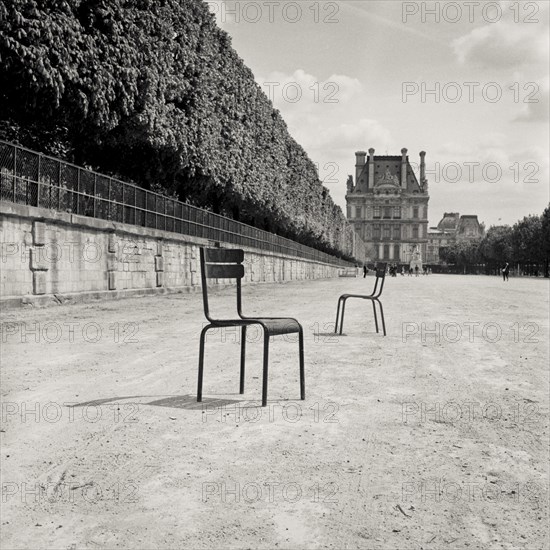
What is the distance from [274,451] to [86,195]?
12.8 m

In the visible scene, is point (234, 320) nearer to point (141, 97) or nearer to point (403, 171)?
point (141, 97)

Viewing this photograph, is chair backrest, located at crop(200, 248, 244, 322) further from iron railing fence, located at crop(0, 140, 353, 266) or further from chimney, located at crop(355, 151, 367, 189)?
chimney, located at crop(355, 151, 367, 189)

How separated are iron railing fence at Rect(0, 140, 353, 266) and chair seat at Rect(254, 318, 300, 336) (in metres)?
9.00

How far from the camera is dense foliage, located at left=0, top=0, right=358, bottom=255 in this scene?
13.0 meters

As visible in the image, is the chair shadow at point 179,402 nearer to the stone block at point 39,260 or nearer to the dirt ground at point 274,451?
the dirt ground at point 274,451

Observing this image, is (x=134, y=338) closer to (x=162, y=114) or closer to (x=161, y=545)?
(x=161, y=545)

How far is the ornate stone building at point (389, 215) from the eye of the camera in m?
155

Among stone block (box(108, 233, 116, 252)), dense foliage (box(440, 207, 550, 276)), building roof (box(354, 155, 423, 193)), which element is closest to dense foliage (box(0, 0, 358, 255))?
stone block (box(108, 233, 116, 252))

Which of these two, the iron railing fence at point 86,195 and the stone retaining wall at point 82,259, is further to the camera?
the iron railing fence at point 86,195

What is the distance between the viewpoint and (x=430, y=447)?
399 cm

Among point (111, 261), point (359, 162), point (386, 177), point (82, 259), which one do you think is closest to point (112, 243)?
point (111, 261)

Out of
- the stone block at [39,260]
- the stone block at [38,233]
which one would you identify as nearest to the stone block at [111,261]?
the stone block at [39,260]

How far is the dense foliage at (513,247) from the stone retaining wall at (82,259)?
220 ft

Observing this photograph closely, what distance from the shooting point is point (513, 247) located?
103m
